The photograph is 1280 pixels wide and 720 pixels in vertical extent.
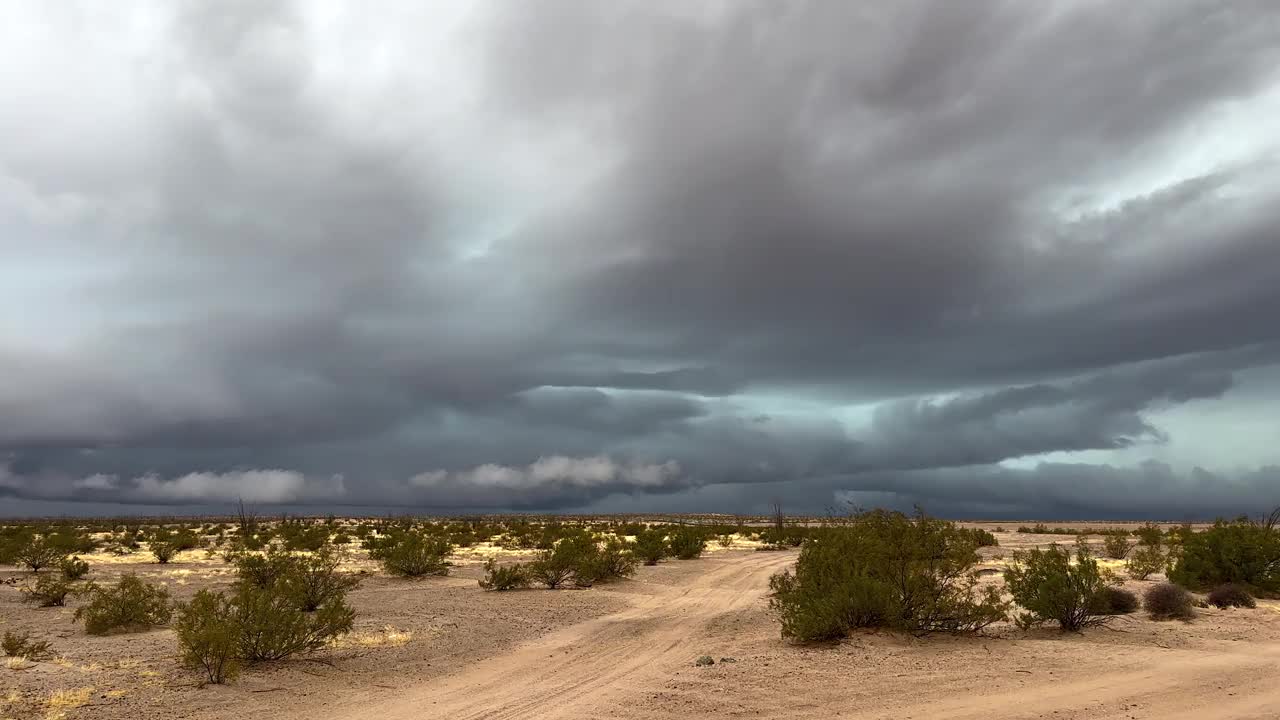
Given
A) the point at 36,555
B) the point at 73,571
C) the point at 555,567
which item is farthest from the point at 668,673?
the point at 36,555

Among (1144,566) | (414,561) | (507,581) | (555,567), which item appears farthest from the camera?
(414,561)

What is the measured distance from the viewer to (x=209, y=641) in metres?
15.1

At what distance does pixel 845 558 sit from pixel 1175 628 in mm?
8730

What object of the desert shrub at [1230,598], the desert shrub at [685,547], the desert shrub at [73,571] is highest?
the desert shrub at [73,571]

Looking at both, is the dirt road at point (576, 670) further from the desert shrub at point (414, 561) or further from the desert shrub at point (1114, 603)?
the desert shrub at point (414, 561)

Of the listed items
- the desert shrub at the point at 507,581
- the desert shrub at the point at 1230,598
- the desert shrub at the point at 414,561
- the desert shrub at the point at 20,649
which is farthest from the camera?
the desert shrub at the point at 414,561

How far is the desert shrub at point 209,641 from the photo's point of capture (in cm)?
1516

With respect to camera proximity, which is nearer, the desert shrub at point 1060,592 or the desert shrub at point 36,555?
the desert shrub at point 1060,592

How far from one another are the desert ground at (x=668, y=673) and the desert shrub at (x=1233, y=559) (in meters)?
2.23

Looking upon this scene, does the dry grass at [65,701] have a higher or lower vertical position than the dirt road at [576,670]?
higher

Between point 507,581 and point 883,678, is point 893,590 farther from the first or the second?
point 507,581

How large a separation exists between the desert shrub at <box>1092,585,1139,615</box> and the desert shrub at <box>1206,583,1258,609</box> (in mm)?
3266

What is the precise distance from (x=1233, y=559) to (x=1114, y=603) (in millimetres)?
8521

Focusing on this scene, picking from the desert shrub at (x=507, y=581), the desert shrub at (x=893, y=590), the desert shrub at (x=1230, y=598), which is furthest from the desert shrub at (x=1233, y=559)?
the desert shrub at (x=507, y=581)
